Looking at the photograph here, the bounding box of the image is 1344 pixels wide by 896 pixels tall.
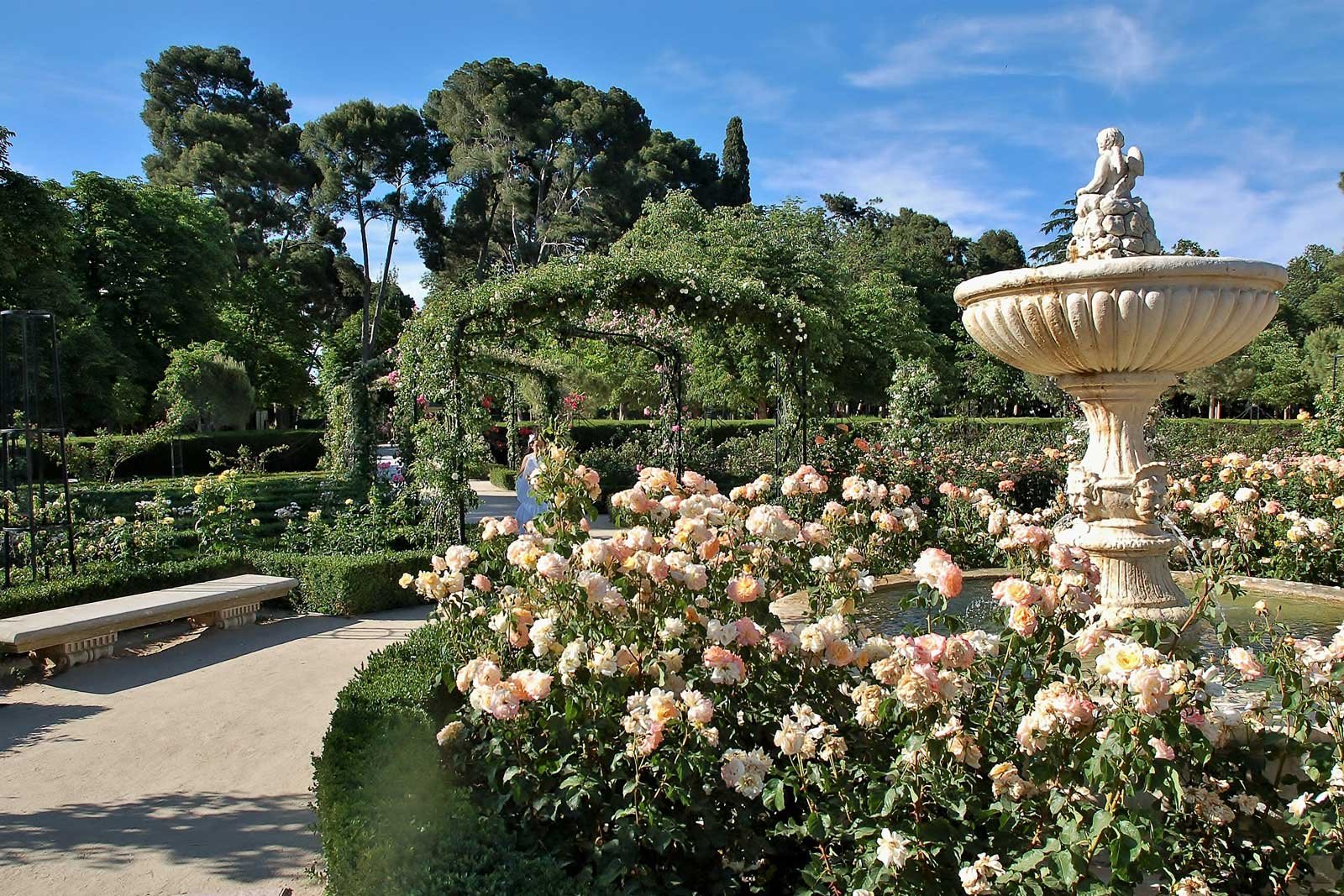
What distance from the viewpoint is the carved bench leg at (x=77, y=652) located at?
225 inches

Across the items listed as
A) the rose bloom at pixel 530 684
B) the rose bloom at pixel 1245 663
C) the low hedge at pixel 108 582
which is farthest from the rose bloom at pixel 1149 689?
the low hedge at pixel 108 582

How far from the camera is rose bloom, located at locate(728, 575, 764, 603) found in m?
Answer: 2.28

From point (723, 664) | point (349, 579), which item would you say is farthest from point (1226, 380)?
point (723, 664)

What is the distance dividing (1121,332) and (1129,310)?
0.41 feet

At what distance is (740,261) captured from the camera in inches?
705

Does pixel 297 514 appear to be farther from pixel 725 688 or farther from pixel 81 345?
pixel 81 345

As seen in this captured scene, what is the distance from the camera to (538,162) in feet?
94.0

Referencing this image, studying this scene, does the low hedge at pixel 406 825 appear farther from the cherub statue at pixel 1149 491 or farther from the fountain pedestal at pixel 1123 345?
the cherub statue at pixel 1149 491

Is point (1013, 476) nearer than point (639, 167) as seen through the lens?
Yes

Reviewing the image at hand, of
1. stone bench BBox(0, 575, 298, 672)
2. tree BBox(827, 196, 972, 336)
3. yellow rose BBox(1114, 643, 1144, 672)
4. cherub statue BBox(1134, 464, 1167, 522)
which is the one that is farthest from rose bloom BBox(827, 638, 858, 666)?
tree BBox(827, 196, 972, 336)

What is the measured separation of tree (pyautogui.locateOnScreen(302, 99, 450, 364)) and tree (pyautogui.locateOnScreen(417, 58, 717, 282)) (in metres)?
0.94

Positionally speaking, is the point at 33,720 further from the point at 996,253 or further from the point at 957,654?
the point at 996,253

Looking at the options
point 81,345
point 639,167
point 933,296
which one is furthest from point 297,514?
point 933,296

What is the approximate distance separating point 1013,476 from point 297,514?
24.5ft
